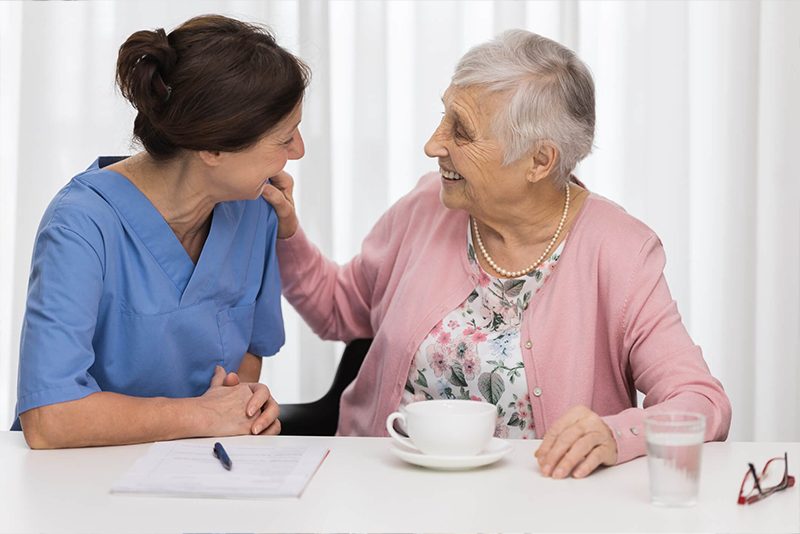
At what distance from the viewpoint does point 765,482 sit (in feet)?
→ 3.94

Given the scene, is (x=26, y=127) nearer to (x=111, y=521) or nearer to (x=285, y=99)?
(x=285, y=99)

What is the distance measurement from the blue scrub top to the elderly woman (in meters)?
0.17

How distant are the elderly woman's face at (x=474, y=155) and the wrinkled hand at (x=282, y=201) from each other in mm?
302

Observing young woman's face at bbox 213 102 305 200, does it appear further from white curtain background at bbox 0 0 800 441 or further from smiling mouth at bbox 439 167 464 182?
white curtain background at bbox 0 0 800 441

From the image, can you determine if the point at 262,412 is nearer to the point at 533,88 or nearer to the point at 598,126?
the point at 533,88

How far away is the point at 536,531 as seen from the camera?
105cm

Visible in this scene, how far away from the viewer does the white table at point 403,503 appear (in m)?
1.07

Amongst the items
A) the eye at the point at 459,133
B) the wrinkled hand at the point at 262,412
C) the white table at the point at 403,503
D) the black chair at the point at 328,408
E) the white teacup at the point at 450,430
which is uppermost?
the eye at the point at 459,133

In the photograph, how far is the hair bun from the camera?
4.93ft

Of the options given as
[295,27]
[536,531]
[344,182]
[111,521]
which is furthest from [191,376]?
[295,27]

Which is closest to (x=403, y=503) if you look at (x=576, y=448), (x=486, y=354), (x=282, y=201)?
(x=576, y=448)

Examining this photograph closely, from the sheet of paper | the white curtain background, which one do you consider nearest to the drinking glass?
the sheet of paper

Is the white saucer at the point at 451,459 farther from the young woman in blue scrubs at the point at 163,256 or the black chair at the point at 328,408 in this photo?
the black chair at the point at 328,408

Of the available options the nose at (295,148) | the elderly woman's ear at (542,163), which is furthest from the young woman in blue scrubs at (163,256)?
the elderly woman's ear at (542,163)
